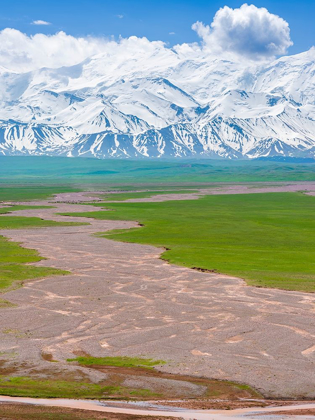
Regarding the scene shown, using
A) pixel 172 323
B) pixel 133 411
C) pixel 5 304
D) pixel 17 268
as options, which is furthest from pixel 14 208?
pixel 133 411

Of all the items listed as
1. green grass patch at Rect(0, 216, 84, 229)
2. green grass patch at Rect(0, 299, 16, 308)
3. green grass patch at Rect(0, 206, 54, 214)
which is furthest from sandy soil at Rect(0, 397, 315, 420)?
green grass patch at Rect(0, 206, 54, 214)

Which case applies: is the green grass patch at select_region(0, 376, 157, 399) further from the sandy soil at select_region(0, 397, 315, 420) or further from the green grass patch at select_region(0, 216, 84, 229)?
the green grass patch at select_region(0, 216, 84, 229)

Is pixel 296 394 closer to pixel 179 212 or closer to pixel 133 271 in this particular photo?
pixel 133 271

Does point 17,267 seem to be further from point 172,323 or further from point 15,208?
point 15,208

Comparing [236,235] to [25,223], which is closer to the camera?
[236,235]

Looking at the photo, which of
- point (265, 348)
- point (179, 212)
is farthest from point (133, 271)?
point (179, 212)

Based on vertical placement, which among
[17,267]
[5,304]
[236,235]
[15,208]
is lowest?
[5,304]
